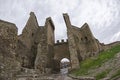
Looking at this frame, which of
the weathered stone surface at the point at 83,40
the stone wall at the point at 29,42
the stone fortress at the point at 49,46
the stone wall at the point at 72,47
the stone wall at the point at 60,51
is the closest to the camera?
the stone wall at the point at 72,47

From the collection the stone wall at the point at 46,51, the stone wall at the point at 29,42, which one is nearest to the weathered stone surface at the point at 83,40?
the stone wall at the point at 46,51

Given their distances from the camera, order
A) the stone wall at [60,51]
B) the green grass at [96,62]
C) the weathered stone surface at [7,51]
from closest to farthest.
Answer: the weathered stone surface at [7,51] < the green grass at [96,62] < the stone wall at [60,51]

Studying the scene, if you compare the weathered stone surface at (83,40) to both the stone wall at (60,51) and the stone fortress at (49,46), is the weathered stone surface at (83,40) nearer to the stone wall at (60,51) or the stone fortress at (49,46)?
the stone fortress at (49,46)

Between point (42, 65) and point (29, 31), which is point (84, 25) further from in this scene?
point (42, 65)

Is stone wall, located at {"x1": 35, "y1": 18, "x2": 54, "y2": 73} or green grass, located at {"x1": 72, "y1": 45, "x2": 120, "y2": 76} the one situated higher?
stone wall, located at {"x1": 35, "y1": 18, "x2": 54, "y2": 73}

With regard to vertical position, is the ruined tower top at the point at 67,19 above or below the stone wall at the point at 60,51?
above

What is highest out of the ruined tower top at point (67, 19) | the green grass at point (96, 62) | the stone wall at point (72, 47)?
the ruined tower top at point (67, 19)

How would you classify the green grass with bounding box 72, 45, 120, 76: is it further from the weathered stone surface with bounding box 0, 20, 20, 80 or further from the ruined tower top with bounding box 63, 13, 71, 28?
the ruined tower top with bounding box 63, 13, 71, 28

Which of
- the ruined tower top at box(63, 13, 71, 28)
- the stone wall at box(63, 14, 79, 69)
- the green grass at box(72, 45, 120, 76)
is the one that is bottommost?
the green grass at box(72, 45, 120, 76)

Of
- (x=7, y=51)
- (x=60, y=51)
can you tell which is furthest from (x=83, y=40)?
(x=7, y=51)

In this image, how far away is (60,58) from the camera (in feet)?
150

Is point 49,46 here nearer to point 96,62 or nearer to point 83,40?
point 83,40

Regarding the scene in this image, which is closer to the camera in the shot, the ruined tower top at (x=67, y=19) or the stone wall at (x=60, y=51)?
the ruined tower top at (x=67, y=19)

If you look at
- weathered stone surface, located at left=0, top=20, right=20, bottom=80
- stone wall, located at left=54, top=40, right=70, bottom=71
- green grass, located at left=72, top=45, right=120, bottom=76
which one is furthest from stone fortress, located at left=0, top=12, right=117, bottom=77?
weathered stone surface, located at left=0, top=20, right=20, bottom=80
